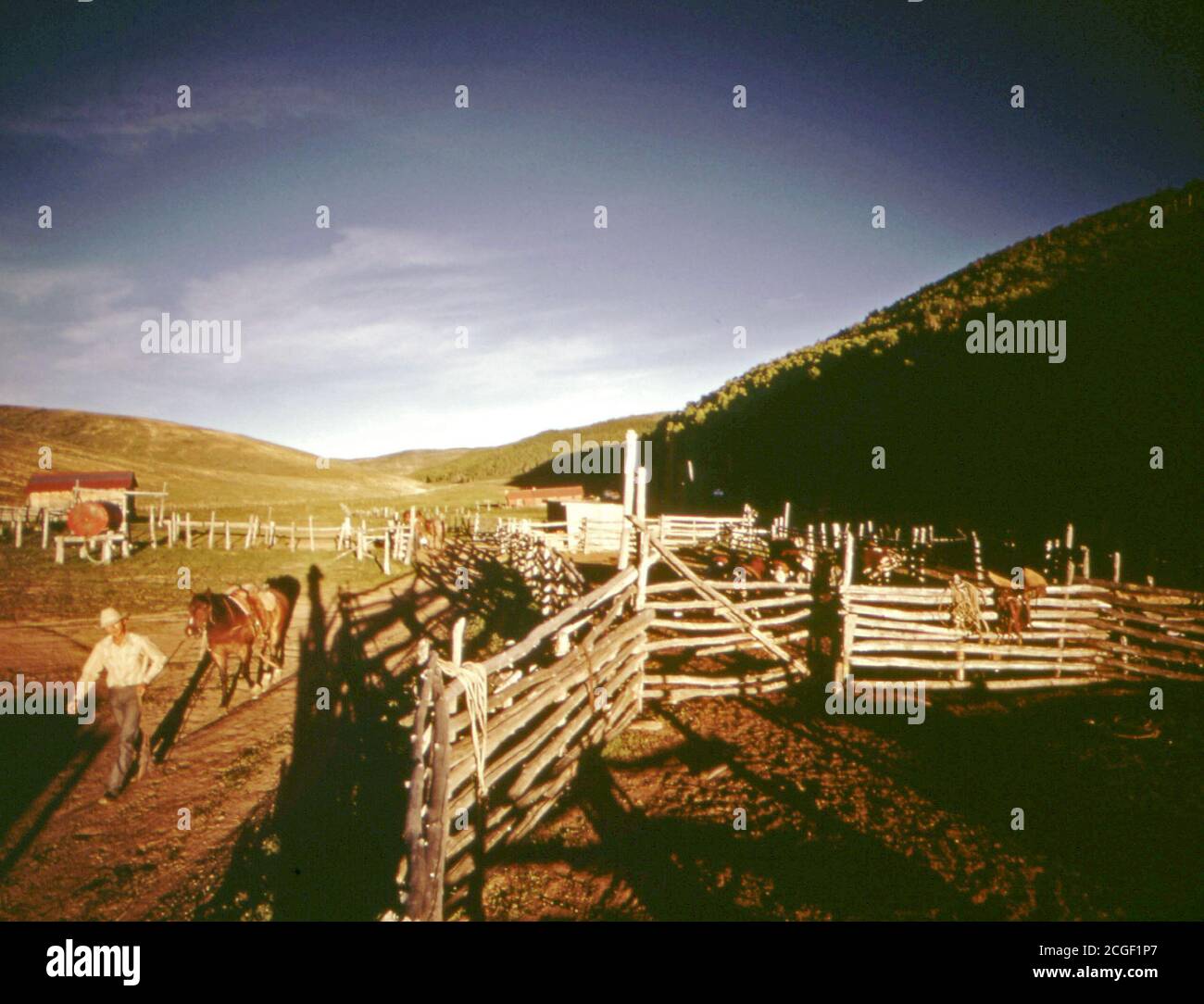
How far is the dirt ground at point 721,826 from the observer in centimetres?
408

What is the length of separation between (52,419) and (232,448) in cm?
2377

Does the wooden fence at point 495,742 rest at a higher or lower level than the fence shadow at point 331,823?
higher

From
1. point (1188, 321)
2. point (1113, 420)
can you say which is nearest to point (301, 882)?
point (1113, 420)

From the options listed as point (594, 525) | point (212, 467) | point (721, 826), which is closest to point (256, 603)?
point (721, 826)

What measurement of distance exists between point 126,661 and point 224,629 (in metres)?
3.26

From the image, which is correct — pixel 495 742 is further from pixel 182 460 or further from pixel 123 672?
pixel 182 460

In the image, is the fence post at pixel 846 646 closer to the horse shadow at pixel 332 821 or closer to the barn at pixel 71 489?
the horse shadow at pixel 332 821

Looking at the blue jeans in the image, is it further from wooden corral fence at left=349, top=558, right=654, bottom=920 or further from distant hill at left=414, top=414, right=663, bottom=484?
distant hill at left=414, top=414, right=663, bottom=484

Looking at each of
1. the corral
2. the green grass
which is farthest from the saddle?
the green grass

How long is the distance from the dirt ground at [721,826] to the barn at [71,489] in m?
28.5

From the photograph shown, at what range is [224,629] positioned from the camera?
8375 millimetres

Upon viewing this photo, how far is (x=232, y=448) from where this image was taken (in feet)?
295

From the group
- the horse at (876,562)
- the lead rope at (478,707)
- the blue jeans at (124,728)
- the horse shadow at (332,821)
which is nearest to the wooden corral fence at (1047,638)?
the lead rope at (478,707)
